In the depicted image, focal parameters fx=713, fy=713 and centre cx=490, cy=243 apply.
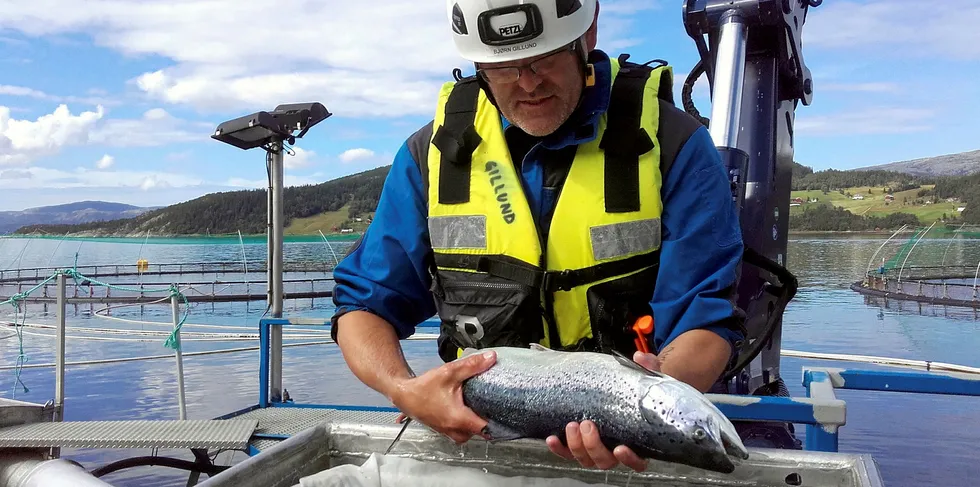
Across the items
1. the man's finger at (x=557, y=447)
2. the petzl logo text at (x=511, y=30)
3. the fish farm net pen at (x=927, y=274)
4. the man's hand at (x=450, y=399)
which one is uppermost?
the petzl logo text at (x=511, y=30)

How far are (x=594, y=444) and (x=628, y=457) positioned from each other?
0.09m

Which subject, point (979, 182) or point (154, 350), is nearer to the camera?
point (154, 350)

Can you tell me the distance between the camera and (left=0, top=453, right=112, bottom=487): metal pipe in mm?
3103

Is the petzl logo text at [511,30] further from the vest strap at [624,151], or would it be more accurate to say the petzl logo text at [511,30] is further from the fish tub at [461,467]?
the fish tub at [461,467]

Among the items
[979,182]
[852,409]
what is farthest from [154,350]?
[979,182]

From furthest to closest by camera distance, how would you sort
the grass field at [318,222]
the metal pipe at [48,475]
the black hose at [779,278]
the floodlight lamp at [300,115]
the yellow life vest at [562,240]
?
1. the grass field at [318,222]
2. the floodlight lamp at [300,115]
3. the metal pipe at [48,475]
4. the black hose at [779,278]
5. the yellow life vest at [562,240]

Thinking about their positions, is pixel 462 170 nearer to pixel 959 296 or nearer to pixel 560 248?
pixel 560 248

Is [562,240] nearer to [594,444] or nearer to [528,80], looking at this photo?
[528,80]

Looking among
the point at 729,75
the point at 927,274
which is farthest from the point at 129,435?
the point at 927,274

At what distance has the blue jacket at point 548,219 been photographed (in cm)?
229

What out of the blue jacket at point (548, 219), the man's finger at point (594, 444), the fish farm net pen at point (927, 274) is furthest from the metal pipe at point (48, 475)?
the fish farm net pen at point (927, 274)

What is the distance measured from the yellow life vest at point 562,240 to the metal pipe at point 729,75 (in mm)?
2854

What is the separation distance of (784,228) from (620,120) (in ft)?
12.6

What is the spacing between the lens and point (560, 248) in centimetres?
241
